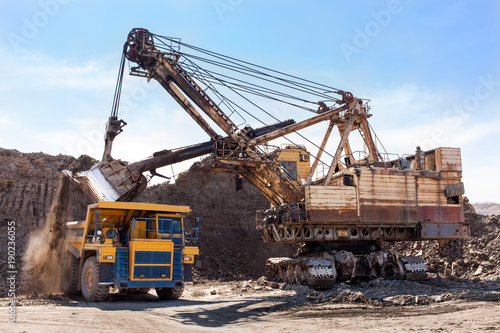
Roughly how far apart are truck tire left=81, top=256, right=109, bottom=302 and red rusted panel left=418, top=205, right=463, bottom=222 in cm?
1126

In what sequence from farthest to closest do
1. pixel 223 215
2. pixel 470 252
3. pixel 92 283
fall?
pixel 223 215
pixel 470 252
pixel 92 283

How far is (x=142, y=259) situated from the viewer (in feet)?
39.2

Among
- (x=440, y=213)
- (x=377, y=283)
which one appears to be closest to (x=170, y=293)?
(x=377, y=283)

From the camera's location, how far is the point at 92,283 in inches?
483

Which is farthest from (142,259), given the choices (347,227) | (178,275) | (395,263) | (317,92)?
(317,92)

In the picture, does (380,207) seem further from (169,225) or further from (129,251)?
(129,251)

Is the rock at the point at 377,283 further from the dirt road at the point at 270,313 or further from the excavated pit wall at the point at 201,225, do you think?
the excavated pit wall at the point at 201,225

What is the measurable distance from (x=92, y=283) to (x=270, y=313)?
4998 mm

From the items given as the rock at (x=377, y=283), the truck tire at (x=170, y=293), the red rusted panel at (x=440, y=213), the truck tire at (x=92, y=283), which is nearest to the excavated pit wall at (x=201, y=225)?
the red rusted panel at (x=440, y=213)

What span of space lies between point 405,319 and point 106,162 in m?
10.7

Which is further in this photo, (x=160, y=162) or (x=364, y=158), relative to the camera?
(x=364, y=158)

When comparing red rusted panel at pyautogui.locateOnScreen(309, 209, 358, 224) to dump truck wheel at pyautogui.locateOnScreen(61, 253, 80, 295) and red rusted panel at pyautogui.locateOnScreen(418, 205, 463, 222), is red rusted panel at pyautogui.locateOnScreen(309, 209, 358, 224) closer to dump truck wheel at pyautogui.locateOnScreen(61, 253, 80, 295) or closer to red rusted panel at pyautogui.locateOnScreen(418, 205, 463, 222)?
red rusted panel at pyautogui.locateOnScreen(418, 205, 463, 222)

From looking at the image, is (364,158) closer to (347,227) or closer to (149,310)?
(347,227)

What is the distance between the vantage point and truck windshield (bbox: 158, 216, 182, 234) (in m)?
12.8
